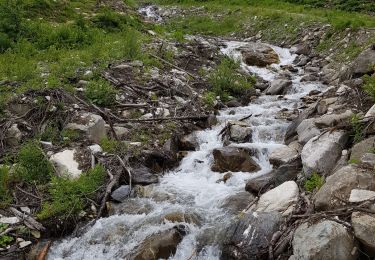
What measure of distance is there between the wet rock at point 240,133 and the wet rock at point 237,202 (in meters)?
2.20

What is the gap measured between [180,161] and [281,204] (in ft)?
9.77

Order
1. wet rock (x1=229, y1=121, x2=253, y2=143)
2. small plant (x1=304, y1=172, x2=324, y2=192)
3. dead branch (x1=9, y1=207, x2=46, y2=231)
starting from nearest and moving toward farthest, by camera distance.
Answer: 1. small plant (x1=304, y1=172, x2=324, y2=192)
2. dead branch (x1=9, y1=207, x2=46, y2=231)
3. wet rock (x1=229, y1=121, x2=253, y2=143)

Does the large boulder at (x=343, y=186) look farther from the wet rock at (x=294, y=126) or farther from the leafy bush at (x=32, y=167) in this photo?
the leafy bush at (x=32, y=167)

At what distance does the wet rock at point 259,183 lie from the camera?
22.3ft

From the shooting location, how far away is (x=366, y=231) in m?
4.43

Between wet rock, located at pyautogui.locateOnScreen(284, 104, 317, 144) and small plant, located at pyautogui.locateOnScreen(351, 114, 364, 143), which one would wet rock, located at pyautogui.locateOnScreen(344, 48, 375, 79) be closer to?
wet rock, located at pyautogui.locateOnScreen(284, 104, 317, 144)

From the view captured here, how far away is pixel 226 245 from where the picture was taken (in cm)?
555

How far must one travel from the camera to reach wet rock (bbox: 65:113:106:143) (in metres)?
8.22

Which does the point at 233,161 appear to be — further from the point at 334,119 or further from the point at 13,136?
the point at 13,136

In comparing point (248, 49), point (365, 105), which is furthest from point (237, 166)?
point (248, 49)

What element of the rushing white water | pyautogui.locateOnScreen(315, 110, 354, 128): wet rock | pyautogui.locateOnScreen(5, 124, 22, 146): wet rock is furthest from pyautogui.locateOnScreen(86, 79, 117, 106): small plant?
pyautogui.locateOnScreen(315, 110, 354, 128): wet rock

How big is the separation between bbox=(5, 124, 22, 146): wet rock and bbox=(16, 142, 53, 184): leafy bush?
2.58ft

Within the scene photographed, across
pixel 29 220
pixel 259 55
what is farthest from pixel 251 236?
pixel 259 55

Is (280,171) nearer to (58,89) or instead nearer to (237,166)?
(237,166)
